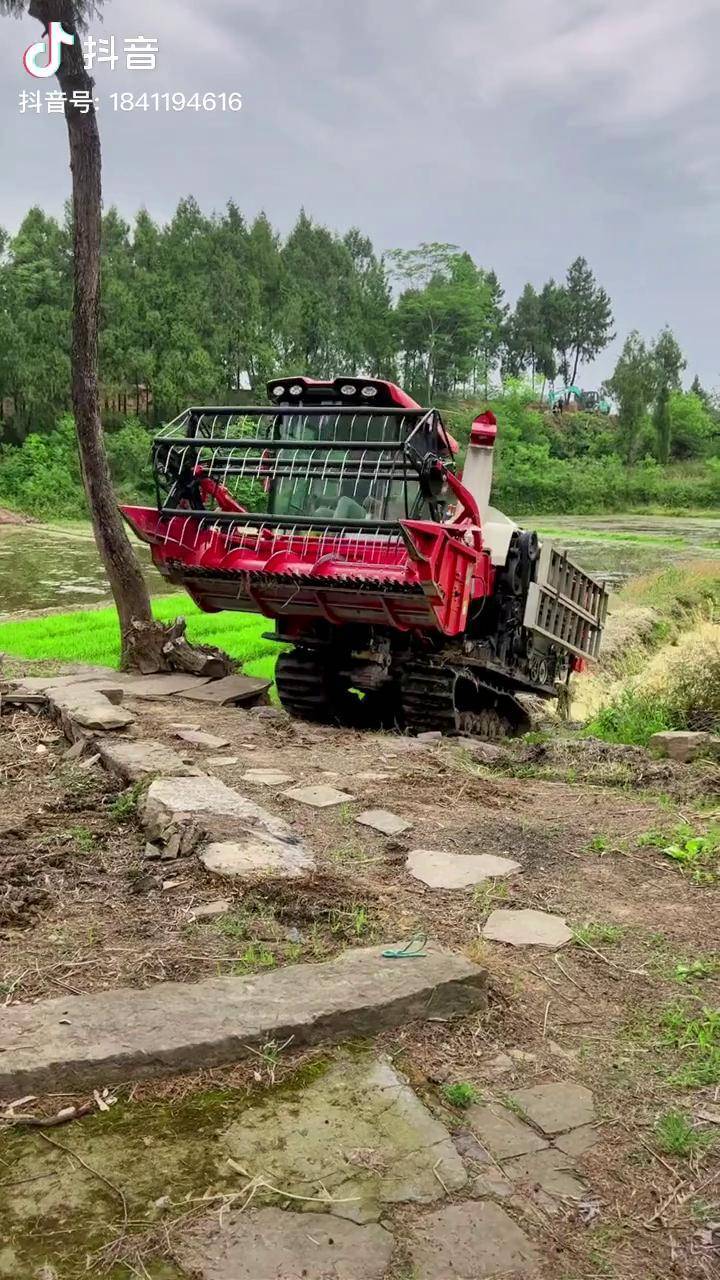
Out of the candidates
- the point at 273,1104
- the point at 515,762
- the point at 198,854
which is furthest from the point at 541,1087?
the point at 515,762

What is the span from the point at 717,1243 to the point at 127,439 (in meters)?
43.3

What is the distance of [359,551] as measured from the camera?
821 cm

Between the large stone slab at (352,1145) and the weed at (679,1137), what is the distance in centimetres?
53

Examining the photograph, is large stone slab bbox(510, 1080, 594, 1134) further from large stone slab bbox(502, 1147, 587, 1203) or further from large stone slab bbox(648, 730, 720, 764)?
large stone slab bbox(648, 730, 720, 764)

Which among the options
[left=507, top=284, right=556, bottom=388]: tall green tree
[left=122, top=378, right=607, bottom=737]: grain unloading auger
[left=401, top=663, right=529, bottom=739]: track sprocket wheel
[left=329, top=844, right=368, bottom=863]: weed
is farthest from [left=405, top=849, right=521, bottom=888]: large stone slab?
[left=507, top=284, right=556, bottom=388]: tall green tree

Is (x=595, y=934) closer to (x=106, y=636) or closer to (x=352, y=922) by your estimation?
(x=352, y=922)

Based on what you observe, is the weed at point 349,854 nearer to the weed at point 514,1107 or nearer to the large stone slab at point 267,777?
the large stone slab at point 267,777

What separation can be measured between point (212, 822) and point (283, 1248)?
2392mm

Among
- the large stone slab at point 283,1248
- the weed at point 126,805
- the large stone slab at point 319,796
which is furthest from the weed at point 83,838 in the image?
the large stone slab at point 283,1248

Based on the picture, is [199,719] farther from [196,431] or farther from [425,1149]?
[425,1149]

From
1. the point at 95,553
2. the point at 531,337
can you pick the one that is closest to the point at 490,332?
the point at 531,337

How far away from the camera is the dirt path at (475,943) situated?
2.23 metres

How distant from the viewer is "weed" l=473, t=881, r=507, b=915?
3.85 meters

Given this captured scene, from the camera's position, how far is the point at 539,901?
3975mm
